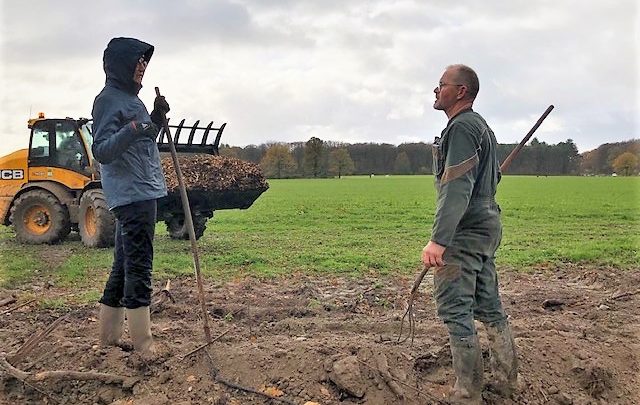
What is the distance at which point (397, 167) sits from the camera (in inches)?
2537

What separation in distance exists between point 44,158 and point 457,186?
37.5 feet

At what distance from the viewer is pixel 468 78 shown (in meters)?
3.93

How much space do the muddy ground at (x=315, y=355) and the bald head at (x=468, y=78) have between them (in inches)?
77.5

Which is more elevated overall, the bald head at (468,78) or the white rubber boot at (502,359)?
the bald head at (468,78)

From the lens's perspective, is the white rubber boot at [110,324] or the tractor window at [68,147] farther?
the tractor window at [68,147]

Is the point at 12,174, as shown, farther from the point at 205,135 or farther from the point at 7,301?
the point at 7,301

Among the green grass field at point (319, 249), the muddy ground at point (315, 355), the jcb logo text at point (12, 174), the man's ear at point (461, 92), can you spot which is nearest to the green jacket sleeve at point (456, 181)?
the man's ear at point (461, 92)

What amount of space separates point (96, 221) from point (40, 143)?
2553 mm

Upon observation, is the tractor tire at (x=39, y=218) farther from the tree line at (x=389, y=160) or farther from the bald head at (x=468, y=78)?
the tree line at (x=389, y=160)

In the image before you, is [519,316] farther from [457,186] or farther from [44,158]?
[44,158]

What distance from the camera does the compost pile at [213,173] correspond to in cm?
1093

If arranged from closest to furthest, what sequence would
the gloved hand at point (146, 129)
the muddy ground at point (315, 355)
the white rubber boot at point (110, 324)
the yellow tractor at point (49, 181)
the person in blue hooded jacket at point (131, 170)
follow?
1. the muddy ground at point (315, 355)
2. the gloved hand at point (146, 129)
3. the person in blue hooded jacket at point (131, 170)
4. the white rubber boot at point (110, 324)
5. the yellow tractor at point (49, 181)

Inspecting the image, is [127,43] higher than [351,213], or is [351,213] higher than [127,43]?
[127,43]

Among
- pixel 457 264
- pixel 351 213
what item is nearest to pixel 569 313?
pixel 457 264
